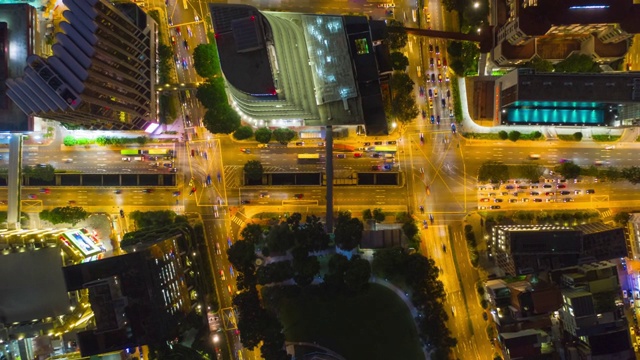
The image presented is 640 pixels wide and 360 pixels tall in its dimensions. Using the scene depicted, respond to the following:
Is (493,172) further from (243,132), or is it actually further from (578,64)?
(243,132)

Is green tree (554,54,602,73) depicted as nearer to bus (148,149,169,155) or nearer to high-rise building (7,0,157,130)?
high-rise building (7,0,157,130)

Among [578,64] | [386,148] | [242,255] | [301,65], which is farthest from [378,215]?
[578,64]

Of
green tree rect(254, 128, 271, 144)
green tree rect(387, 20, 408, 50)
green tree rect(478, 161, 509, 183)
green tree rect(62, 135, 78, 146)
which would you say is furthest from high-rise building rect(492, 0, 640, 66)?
green tree rect(62, 135, 78, 146)

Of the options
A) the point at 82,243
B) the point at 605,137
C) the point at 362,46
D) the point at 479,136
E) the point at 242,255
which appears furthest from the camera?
the point at 479,136

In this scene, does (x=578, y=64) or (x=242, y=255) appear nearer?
(x=578, y=64)

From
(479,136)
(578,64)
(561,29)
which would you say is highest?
(561,29)

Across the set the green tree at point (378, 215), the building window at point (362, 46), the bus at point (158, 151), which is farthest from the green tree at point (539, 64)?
the bus at point (158, 151)
